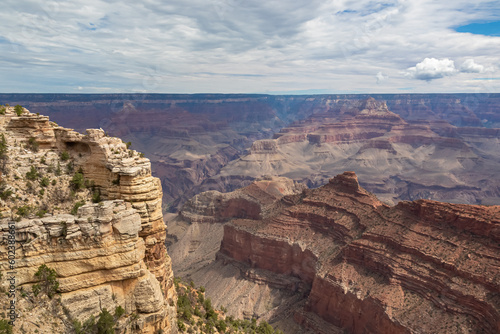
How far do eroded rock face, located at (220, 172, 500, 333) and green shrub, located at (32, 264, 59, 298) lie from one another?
127 ft

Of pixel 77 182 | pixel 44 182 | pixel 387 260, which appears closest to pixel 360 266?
pixel 387 260

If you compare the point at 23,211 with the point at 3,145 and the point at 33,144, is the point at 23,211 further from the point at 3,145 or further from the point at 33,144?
the point at 33,144

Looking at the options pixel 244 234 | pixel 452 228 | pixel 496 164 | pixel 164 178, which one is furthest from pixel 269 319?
pixel 496 164

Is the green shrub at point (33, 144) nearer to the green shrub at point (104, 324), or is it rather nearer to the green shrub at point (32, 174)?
the green shrub at point (32, 174)

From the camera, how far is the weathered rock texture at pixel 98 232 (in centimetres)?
1866

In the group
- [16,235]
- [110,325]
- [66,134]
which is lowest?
[110,325]

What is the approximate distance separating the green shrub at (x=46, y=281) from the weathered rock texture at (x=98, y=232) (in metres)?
0.29

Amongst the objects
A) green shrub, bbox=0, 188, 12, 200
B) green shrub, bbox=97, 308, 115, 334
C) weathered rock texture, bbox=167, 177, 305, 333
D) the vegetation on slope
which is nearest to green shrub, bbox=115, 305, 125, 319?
green shrub, bbox=97, 308, 115, 334

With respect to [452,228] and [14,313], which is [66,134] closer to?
[14,313]

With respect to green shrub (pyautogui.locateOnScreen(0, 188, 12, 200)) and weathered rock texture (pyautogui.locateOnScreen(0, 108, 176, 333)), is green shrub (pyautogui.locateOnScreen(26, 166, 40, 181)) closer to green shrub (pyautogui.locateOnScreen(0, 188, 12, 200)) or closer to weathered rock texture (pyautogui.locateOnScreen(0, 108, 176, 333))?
weathered rock texture (pyautogui.locateOnScreen(0, 108, 176, 333))

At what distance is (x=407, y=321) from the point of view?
40812 mm

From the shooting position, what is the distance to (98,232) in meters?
19.4

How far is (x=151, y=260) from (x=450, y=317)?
36261 millimetres

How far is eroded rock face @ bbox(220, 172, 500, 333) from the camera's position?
4012 cm
